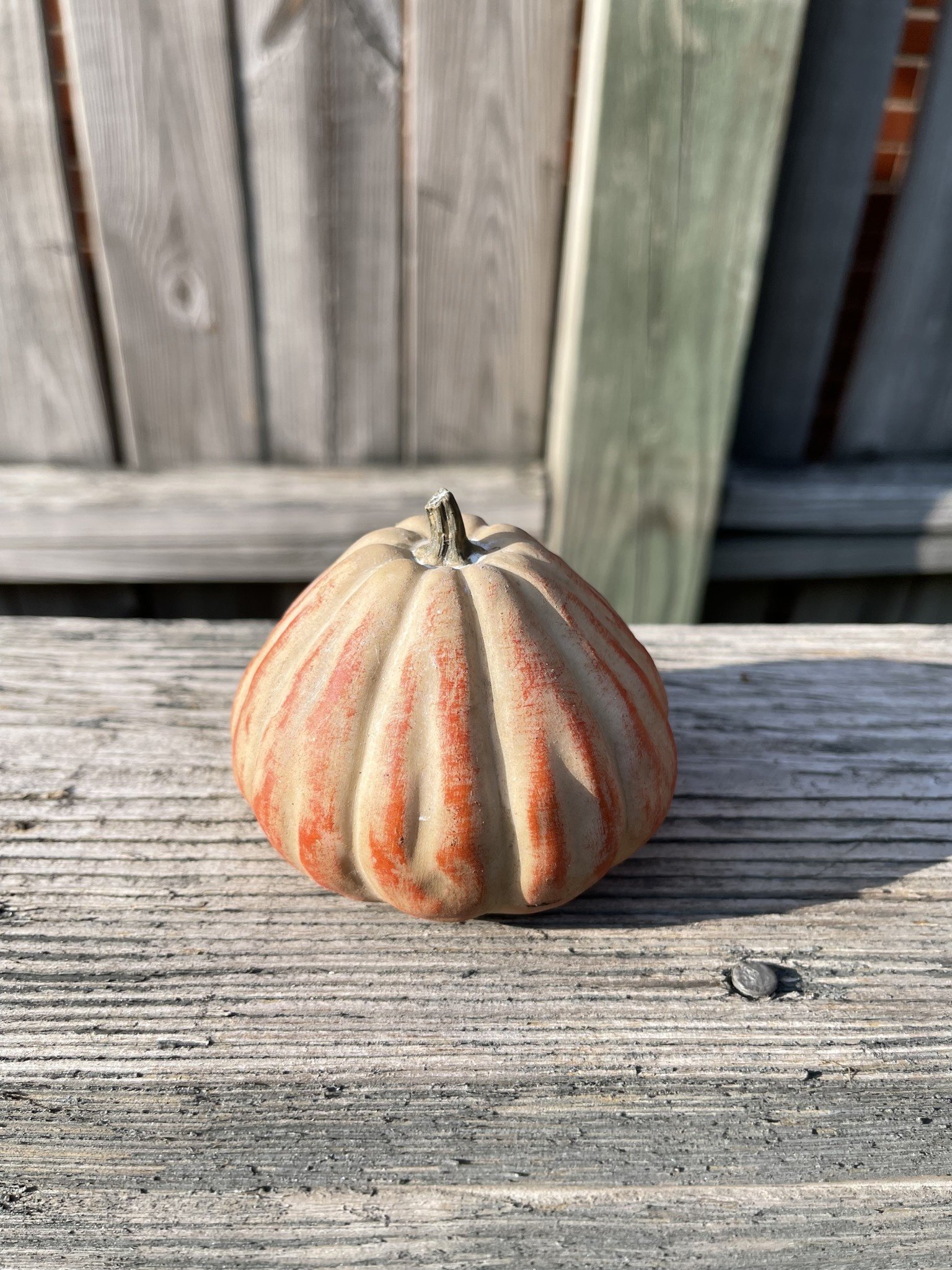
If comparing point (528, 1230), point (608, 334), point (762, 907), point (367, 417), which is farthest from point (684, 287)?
point (528, 1230)

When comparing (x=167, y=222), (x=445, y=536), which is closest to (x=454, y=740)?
(x=445, y=536)

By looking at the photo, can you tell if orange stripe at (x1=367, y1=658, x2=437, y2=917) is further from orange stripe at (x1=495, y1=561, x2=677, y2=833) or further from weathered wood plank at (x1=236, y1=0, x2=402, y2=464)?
weathered wood plank at (x1=236, y1=0, x2=402, y2=464)

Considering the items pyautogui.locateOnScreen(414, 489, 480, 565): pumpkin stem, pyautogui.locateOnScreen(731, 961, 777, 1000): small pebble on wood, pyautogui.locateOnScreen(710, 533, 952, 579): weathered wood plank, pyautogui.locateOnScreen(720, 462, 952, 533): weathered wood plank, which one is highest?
pyautogui.locateOnScreen(414, 489, 480, 565): pumpkin stem

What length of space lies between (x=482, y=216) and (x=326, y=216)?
360mm

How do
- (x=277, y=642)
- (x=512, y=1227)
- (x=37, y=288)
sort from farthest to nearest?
(x=37, y=288), (x=277, y=642), (x=512, y=1227)

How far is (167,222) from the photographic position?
85.6 inches

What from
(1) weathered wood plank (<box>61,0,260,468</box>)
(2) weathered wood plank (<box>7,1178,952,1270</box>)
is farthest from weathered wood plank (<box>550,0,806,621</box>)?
(2) weathered wood plank (<box>7,1178,952,1270</box>)

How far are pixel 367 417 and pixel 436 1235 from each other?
1.98 metres

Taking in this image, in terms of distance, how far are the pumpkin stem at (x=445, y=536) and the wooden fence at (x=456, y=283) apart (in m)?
1.25

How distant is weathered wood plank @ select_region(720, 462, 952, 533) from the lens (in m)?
2.46

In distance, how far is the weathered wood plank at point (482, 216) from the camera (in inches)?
78.4

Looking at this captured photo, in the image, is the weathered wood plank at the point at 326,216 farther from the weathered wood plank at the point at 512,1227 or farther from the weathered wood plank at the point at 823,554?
the weathered wood plank at the point at 512,1227

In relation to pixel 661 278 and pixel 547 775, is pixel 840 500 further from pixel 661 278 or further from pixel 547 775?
pixel 547 775

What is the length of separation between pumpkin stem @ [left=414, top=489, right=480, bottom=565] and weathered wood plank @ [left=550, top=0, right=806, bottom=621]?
4.09 feet
